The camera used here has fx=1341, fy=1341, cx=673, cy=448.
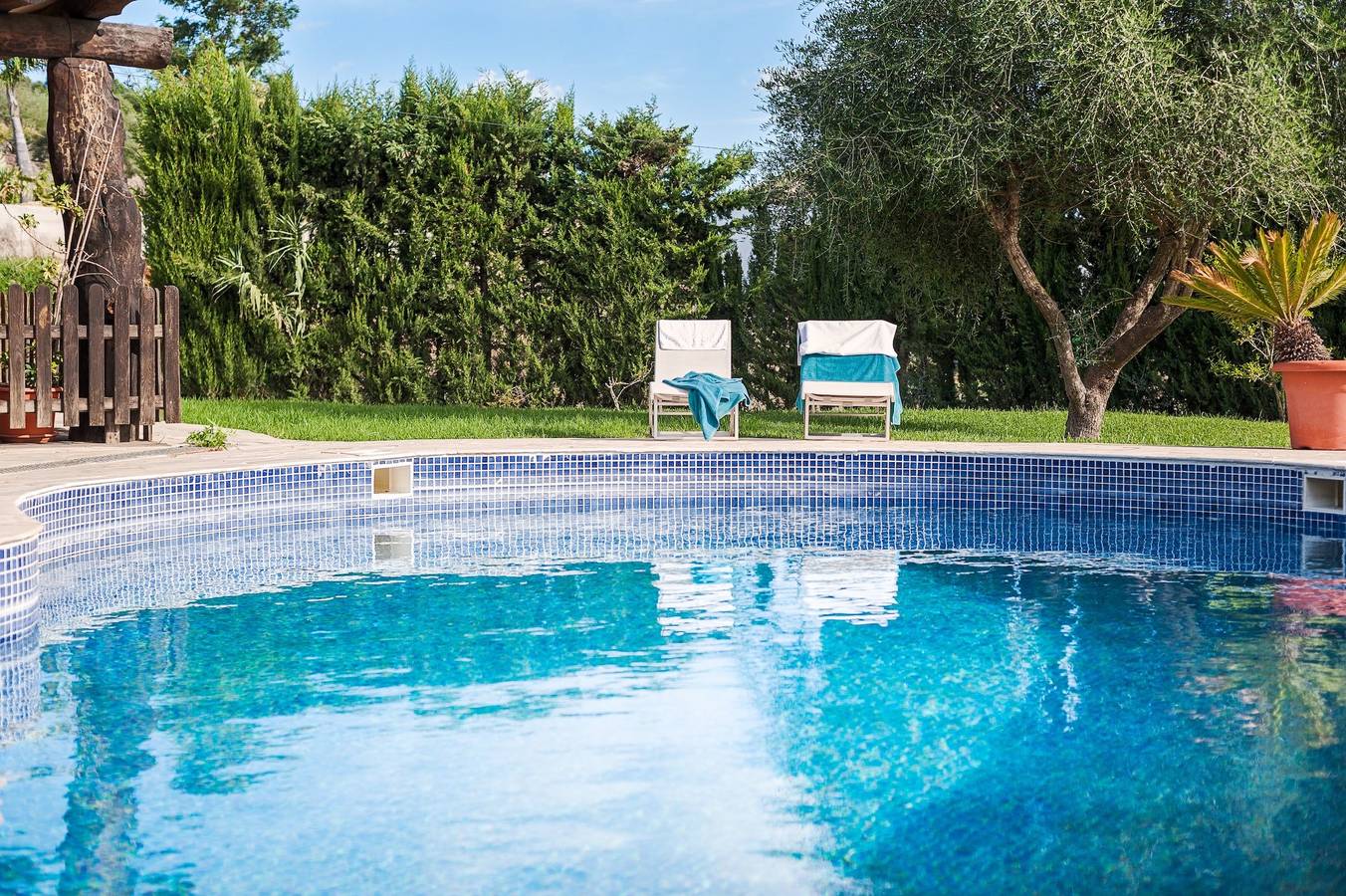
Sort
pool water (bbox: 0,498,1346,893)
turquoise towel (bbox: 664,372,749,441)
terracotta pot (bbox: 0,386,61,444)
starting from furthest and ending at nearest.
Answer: turquoise towel (bbox: 664,372,749,441), terracotta pot (bbox: 0,386,61,444), pool water (bbox: 0,498,1346,893)

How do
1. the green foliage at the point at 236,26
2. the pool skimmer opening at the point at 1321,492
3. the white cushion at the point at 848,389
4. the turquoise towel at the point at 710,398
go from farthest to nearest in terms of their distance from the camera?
the green foliage at the point at 236,26 < the white cushion at the point at 848,389 < the turquoise towel at the point at 710,398 < the pool skimmer opening at the point at 1321,492

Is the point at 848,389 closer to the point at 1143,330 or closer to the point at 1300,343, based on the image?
the point at 1143,330

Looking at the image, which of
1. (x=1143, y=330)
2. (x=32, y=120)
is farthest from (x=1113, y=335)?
(x=32, y=120)

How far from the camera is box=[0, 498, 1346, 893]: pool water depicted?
2842 mm

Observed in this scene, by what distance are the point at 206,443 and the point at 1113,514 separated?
18.6ft

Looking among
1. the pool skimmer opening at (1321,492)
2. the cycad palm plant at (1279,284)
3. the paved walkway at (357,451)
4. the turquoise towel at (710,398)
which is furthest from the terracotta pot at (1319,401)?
the turquoise towel at (710,398)

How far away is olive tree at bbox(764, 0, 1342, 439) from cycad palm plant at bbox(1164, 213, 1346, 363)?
1.65 feet

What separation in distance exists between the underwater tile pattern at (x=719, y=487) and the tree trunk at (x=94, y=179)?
204 cm

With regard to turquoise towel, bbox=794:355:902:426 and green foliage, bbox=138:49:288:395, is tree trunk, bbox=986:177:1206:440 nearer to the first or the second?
turquoise towel, bbox=794:355:902:426

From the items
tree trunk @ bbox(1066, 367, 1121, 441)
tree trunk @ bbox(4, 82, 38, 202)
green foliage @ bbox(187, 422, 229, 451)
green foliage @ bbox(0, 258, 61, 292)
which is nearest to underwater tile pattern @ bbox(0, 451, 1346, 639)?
green foliage @ bbox(187, 422, 229, 451)

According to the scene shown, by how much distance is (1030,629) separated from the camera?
4.96 meters

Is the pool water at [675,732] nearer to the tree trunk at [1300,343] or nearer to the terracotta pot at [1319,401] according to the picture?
the terracotta pot at [1319,401]

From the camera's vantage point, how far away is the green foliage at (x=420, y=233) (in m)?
13.3

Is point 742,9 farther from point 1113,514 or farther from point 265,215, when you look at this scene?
point 1113,514
